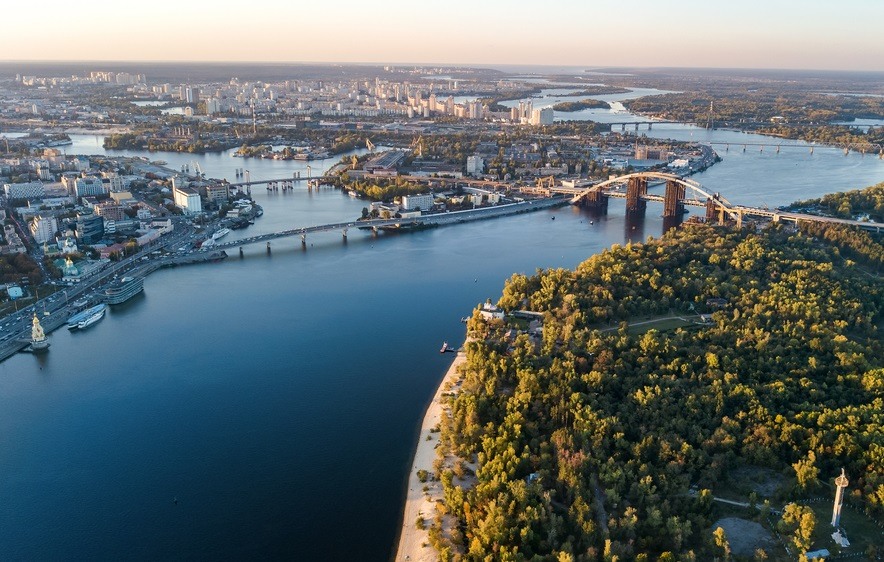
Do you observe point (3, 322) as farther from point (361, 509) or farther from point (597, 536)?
point (597, 536)

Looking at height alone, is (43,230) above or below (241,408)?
above

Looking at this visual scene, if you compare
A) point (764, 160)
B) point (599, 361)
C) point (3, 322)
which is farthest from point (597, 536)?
point (764, 160)

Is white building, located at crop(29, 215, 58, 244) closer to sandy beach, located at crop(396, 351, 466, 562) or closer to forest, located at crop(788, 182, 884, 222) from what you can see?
sandy beach, located at crop(396, 351, 466, 562)

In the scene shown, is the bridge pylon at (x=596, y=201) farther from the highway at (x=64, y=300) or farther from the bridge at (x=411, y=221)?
the highway at (x=64, y=300)

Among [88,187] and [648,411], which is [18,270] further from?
[648,411]

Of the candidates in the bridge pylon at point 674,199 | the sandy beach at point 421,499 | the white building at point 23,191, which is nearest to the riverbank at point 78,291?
the sandy beach at point 421,499

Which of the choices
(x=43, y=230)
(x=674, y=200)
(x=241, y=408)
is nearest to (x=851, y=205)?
(x=674, y=200)

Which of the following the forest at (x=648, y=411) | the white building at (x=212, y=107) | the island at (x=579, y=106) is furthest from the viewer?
the island at (x=579, y=106)
